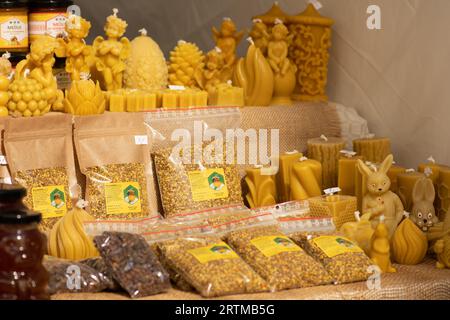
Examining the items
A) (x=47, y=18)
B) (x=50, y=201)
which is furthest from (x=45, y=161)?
(x=47, y=18)

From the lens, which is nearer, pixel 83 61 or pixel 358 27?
pixel 83 61

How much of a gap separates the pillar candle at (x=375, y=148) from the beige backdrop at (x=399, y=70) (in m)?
0.10

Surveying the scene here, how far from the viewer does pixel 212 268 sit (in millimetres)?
2332

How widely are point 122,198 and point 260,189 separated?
0.48 meters

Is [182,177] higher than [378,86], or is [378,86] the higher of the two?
[378,86]

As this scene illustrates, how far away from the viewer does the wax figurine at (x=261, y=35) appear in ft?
10.6

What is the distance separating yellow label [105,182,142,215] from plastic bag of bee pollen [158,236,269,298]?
36 cm

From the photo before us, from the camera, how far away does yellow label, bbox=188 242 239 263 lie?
7.75ft

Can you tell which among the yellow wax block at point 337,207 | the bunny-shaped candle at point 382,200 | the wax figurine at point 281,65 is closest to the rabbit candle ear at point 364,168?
the bunny-shaped candle at point 382,200

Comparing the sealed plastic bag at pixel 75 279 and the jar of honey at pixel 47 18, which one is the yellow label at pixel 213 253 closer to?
the sealed plastic bag at pixel 75 279
